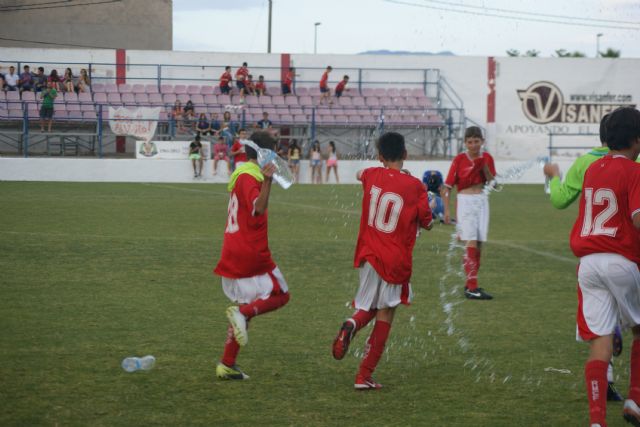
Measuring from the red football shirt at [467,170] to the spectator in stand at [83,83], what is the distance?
85.3 ft

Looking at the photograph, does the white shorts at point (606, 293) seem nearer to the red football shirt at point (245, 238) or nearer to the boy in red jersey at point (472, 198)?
the red football shirt at point (245, 238)

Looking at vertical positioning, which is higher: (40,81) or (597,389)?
(40,81)

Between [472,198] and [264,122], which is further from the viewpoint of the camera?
[264,122]

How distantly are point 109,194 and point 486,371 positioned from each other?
1852 cm

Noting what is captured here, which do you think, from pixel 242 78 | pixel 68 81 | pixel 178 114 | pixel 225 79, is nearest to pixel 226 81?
pixel 225 79

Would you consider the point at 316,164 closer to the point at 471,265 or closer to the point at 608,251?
the point at 471,265

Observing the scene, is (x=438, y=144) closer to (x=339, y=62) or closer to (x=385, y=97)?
(x=385, y=97)

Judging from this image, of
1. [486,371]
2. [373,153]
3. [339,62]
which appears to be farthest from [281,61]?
[486,371]

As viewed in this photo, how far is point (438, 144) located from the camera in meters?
36.8

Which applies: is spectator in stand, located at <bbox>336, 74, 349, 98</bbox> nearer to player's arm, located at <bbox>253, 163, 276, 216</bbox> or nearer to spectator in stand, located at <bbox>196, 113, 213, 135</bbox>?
spectator in stand, located at <bbox>196, 113, 213, 135</bbox>

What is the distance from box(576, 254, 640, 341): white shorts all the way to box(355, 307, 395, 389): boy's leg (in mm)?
1488

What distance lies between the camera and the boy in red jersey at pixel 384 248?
21.0ft

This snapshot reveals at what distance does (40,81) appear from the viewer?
3344 centimetres

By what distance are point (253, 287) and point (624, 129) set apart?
271 centimetres
